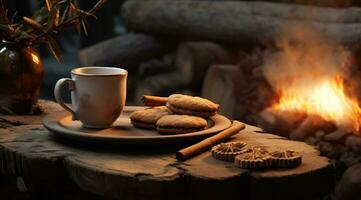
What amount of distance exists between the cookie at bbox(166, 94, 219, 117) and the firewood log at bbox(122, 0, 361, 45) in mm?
1787

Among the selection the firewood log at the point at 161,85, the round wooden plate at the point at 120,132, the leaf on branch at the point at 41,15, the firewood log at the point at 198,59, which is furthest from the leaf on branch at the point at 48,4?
the firewood log at the point at 161,85

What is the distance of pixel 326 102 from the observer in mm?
3529

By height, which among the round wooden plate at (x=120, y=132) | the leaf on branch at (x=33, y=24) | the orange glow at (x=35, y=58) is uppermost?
the leaf on branch at (x=33, y=24)

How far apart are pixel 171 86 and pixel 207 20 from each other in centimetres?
50

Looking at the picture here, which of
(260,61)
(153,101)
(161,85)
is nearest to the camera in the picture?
(153,101)

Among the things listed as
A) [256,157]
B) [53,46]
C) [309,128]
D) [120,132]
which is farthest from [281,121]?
[256,157]

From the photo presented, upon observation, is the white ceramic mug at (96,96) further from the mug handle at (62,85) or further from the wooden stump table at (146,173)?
the wooden stump table at (146,173)

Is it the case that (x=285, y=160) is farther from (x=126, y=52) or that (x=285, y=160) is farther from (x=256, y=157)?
(x=126, y=52)

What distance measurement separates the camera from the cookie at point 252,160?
1710 millimetres

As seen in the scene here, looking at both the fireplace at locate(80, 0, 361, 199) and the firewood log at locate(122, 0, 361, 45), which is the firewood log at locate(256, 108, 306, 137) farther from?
the firewood log at locate(122, 0, 361, 45)

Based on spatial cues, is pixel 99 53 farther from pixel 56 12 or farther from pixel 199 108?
pixel 199 108

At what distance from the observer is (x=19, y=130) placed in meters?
2.17

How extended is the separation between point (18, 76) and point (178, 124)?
0.70 m

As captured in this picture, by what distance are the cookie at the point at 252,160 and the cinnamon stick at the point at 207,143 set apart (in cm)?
14
